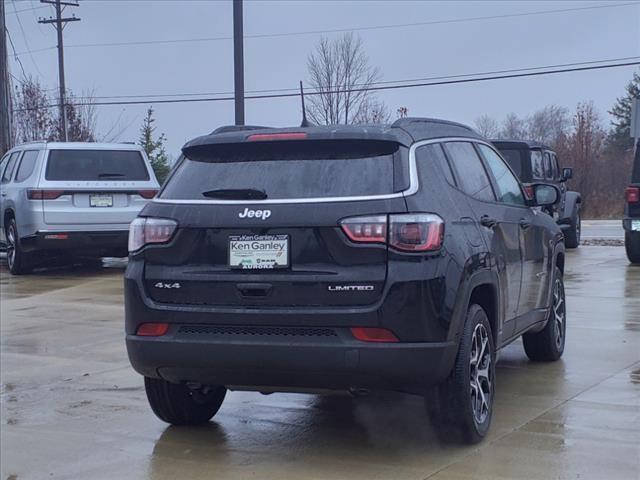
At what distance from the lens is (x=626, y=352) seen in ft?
25.8

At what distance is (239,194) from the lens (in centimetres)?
512

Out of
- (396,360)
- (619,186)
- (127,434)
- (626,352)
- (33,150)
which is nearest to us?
(396,360)

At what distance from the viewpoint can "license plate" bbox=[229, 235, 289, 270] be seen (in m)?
4.93

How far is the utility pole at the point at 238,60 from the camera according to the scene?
15.9m

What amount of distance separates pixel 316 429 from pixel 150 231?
1587 millimetres

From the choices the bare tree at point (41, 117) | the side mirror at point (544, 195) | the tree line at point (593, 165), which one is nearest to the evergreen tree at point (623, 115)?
the tree line at point (593, 165)

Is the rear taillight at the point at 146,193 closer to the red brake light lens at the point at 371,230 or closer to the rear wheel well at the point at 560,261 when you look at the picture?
the rear wheel well at the point at 560,261

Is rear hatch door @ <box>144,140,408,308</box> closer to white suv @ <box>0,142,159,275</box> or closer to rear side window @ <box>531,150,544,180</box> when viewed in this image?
white suv @ <box>0,142,159,275</box>

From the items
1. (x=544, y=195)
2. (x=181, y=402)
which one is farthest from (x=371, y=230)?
(x=544, y=195)

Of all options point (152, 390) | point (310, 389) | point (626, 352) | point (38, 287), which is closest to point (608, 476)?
point (310, 389)

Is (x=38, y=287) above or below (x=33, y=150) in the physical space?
below

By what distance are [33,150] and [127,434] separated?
9.69 metres

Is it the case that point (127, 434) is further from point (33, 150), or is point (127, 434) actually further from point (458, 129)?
point (33, 150)

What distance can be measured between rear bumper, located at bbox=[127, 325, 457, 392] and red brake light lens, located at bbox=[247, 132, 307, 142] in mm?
1095
